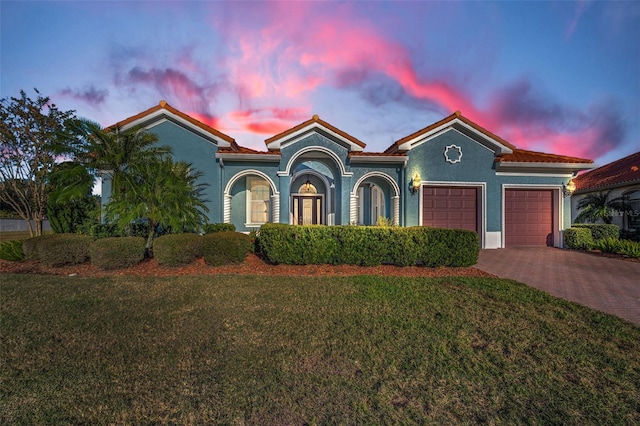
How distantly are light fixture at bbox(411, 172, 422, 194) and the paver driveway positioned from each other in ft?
12.1

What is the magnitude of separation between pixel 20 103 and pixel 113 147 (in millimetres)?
7495

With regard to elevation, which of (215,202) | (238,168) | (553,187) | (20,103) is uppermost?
(20,103)

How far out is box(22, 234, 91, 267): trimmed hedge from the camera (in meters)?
7.36

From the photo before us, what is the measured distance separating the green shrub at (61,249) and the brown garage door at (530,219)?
1654cm

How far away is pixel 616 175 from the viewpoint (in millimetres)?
15602

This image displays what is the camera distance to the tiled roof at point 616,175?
46.2ft

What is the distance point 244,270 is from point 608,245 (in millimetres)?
13623

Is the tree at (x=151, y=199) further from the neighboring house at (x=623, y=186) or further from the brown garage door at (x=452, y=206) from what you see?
the neighboring house at (x=623, y=186)

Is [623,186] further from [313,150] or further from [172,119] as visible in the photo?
[172,119]

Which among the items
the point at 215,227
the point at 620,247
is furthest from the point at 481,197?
the point at 215,227

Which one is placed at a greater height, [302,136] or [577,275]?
[302,136]

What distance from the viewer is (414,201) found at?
11703 millimetres

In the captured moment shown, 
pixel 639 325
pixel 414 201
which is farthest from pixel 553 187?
pixel 639 325

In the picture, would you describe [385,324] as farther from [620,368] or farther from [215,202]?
[215,202]
